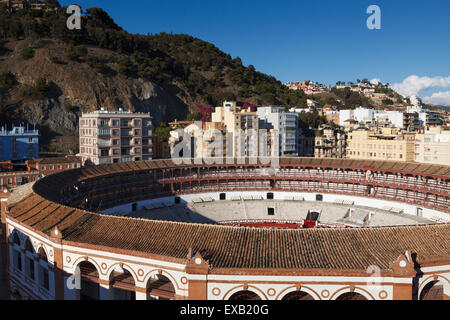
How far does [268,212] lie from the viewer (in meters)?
58.3

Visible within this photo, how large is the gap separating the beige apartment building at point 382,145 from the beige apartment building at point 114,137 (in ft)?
144

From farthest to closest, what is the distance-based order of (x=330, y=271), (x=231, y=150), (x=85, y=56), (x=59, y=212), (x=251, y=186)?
(x=85, y=56) < (x=231, y=150) < (x=251, y=186) < (x=59, y=212) < (x=330, y=271)

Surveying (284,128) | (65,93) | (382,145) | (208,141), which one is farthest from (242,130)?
(65,93)

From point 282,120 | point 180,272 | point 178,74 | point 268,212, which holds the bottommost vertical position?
point 268,212

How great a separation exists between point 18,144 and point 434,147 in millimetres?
77244

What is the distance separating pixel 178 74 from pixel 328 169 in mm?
85673

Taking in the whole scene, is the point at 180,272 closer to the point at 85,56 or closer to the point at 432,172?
the point at 432,172

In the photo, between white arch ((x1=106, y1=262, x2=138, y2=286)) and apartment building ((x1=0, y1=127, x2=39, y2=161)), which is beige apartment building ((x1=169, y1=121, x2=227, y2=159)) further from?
white arch ((x1=106, y1=262, x2=138, y2=286))

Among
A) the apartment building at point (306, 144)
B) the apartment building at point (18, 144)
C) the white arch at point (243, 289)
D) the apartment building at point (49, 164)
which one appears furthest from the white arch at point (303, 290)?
the apartment building at point (306, 144)

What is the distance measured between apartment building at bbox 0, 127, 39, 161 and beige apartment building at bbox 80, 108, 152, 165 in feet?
30.1

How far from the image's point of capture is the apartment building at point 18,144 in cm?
7462

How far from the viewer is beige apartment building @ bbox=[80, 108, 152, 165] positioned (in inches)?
2876

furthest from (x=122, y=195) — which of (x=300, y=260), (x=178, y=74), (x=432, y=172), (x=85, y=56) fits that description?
(x=178, y=74)

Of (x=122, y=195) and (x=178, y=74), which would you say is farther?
(x=178, y=74)
